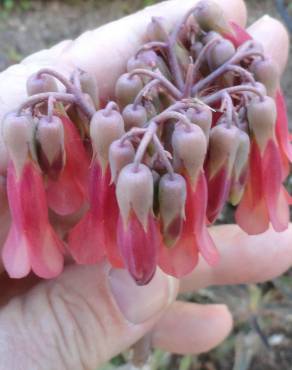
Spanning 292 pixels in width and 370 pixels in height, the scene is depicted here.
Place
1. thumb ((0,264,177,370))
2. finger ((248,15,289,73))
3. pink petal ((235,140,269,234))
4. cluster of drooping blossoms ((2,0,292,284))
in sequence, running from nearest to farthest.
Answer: cluster of drooping blossoms ((2,0,292,284)), pink petal ((235,140,269,234)), thumb ((0,264,177,370)), finger ((248,15,289,73))

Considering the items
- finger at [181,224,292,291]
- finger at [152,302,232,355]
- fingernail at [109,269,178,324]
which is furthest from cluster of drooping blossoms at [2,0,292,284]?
finger at [152,302,232,355]

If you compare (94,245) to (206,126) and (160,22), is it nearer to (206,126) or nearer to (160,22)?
(206,126)

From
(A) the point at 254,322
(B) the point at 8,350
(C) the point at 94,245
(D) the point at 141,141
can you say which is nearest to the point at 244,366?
(A) the point at 254,322

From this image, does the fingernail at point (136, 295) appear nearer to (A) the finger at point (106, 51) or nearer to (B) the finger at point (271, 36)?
(A) the finger at point (106, 51)

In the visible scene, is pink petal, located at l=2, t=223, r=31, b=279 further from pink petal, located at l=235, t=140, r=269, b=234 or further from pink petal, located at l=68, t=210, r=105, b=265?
pink petal, located at l=235, t=140, r=269, b=234

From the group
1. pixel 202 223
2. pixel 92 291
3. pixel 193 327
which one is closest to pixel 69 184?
pixel 202 223

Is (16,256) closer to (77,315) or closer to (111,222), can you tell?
(111,222)
